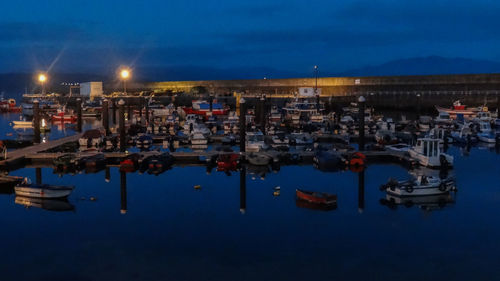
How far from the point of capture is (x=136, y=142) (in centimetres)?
4238

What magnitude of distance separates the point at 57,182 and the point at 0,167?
4.65 metres

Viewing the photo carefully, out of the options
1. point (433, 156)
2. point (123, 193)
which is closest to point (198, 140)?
point (123, 193)

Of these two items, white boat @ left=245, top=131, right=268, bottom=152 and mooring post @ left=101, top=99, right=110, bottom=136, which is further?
mooring post @ left=101, top=99, right=110, bottom=136

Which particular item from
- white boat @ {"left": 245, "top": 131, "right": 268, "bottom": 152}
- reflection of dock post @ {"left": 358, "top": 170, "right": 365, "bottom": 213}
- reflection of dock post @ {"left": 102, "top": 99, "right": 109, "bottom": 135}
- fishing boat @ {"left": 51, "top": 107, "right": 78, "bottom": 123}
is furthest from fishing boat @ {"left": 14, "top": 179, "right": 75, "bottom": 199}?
fishing boat @ {"left": 51, "top": 107, "right": 78, "bottom": 123}

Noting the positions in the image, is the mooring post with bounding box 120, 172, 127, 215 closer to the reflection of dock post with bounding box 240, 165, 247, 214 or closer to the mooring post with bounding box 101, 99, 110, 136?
the reflection of dock post with bounding box 240, 165, 247, 214

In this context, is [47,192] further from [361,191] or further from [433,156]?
[433,156]

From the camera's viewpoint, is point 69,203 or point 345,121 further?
point 345,121

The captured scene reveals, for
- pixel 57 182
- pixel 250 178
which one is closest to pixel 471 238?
pixel 250 178

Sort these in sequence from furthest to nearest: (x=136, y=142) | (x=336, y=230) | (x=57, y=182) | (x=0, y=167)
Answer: (x=136, y=142) < (x=0, y=167) < (x=57, y=182) < (x=336, y=230)

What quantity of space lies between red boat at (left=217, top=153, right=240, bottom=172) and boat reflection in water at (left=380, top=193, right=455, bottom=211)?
10417mm

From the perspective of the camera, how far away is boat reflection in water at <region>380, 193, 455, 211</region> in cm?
2427

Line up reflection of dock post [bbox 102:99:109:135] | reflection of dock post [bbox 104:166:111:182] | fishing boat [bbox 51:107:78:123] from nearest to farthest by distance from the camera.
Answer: reflection of dock post [bbox 104:166:111:182], reflection of dock post [bbox 102:99:109:135], fishing boat [bbox 51:107:78:123]

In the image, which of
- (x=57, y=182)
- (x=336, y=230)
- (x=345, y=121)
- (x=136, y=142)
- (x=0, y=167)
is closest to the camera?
(x=336, y=230)

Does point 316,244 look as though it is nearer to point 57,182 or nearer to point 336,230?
point 336,230
